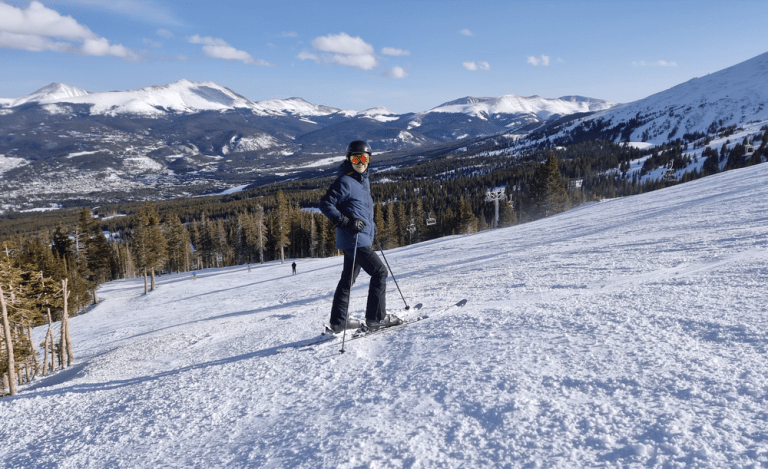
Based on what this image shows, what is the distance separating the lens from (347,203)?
18.5 ft

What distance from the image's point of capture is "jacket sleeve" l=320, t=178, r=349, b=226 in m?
5.46

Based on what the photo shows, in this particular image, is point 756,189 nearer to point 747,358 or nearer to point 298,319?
point 747,358

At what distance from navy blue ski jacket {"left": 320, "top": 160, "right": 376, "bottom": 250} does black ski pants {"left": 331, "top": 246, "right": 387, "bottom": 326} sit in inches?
6.8

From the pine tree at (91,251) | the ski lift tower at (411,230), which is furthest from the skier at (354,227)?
the ski lift tower at (411,230)

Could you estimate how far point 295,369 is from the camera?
5.33m

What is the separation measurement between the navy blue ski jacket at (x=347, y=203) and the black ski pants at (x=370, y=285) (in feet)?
0.57

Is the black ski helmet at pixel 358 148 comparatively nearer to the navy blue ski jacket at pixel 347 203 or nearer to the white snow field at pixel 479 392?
the navy blue ski jacket at pixel 347 203

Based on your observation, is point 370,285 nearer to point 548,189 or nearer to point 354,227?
point 354,227

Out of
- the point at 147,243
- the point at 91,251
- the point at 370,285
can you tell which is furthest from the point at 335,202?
the point at 91,251

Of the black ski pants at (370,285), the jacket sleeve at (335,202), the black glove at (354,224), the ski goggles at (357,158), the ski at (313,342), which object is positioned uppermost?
the ski goggles at (357,158)

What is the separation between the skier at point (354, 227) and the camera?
5578 mm

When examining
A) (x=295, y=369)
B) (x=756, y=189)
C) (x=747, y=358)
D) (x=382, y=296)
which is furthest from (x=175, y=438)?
Result: (x=756, y=189)

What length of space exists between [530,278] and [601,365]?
17.4 feet

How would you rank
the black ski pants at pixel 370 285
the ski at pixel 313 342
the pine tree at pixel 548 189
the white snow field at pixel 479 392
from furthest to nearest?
the pine tree at pixel 548 189 < the ski at pixel 313 342 < the black ski pants at pixel 370 285 < the white snow field at pixel 479 392
